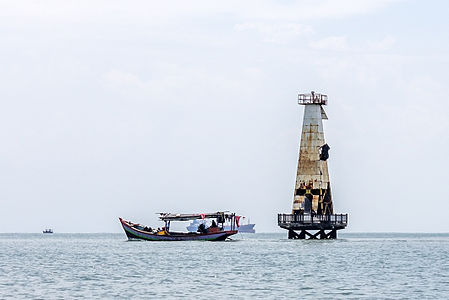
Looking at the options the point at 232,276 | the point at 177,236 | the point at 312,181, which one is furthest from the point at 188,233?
the point at 232,276

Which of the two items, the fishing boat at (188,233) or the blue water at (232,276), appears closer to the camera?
the blue water at (232,276)

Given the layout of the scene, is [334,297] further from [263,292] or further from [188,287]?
[188,287]

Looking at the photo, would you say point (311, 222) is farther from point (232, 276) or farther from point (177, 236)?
point (232, 276)

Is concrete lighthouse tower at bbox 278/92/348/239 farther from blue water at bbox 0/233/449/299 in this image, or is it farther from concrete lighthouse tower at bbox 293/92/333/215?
blue water at bbox 0/233/449/299

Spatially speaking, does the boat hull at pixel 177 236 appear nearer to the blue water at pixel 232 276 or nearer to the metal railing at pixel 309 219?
the metal railing at pixel 309 219

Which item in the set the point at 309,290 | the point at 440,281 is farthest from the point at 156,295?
the point at 440,281

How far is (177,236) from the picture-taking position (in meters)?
118

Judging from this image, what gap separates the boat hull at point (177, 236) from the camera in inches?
4532

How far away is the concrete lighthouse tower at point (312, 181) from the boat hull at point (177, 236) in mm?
10001

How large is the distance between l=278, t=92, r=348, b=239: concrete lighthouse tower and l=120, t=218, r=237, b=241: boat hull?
10.0 metres

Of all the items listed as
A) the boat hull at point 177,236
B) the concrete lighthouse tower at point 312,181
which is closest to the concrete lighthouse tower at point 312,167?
the concrete lighthouse tower at point 312,181

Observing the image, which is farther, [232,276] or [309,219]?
[309,219]

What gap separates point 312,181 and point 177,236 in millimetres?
20302

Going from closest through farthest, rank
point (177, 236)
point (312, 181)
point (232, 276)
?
point (232, 276)
point (312, 181)
point (177, 236)
